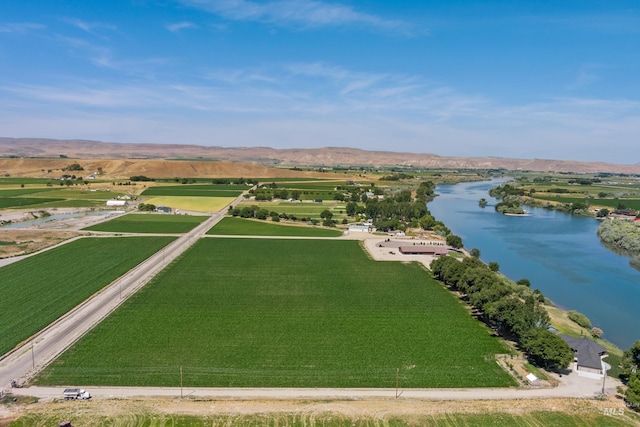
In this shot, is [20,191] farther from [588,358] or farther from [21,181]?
[588,358]

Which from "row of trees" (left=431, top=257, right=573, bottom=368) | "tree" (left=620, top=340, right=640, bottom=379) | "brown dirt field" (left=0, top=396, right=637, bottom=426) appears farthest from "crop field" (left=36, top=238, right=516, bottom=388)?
"tree" (left=620, top=340, right=640, bottom=379)

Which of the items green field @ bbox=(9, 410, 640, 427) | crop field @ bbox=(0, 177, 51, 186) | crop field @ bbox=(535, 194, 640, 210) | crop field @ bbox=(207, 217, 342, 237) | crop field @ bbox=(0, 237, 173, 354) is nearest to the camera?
green field @ bbox=(9, 410, 640, 427)

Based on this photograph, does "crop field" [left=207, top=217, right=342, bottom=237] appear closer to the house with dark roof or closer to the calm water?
the calm water

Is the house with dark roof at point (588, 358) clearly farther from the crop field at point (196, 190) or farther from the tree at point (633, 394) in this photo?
the crop field at point (196, 190)

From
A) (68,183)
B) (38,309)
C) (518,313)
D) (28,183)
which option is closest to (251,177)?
(68,183)

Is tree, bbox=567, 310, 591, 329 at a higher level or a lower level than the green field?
higher
